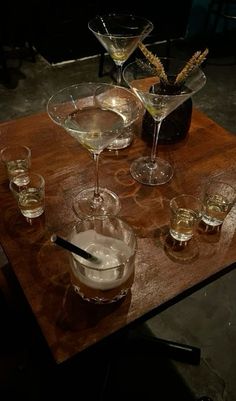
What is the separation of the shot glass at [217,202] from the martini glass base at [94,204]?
27 cm

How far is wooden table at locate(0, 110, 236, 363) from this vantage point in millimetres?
825

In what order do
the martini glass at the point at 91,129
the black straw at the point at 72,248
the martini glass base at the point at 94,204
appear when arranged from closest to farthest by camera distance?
the black straw at the point at 72,248 → the martini glass at the point at 91,129 → the martini glass base at the point at 94,204

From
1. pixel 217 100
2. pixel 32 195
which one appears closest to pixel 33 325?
pixel 32 195

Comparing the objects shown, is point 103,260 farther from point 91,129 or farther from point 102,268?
point 91,129

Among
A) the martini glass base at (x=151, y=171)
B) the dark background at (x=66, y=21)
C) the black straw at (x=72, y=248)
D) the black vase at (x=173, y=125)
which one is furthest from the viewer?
the dark background at (x=66, y=21)

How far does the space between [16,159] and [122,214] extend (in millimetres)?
431

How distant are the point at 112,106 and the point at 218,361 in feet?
3.76

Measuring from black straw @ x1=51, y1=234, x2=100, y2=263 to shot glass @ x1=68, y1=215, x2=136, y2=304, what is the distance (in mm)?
14

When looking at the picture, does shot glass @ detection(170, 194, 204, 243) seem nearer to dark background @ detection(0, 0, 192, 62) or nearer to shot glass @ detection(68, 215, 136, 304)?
shot glass @ detection(68, 215, 136, 304)

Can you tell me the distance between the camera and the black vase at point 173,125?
1.34 metres

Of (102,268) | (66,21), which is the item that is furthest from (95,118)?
(66,21)

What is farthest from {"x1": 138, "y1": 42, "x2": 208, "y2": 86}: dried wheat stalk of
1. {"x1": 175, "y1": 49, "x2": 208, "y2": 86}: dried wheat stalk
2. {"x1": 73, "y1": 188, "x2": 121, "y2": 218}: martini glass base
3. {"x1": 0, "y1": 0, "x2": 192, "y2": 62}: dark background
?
{"x1": 0, "y1": 0, "x2": 192, "y2": 62}: dark background

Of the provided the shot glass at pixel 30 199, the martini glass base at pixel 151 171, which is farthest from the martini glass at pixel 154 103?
the shot glass at pixel 30 199

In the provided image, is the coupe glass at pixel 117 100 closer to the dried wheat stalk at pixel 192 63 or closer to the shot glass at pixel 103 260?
the dried wheat stalk at pixel 192 63
